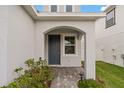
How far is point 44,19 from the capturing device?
26.5 ft

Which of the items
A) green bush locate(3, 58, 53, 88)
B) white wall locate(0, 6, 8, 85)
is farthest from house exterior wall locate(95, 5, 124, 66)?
white wall locate(0, 6, 8, 85)

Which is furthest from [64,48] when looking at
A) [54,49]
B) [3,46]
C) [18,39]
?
[3,46]

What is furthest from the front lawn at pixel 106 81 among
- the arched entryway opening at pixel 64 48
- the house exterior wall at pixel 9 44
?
the house exterior wall at pixel 9 44

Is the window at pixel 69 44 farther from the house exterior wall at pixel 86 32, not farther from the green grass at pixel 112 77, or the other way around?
the house exterior wall at pixel 86 32

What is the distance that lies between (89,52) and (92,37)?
0.85 metres

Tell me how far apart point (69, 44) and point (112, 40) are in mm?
6041

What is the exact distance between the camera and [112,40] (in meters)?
16.4

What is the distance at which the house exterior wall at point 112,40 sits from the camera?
14102 millimetres

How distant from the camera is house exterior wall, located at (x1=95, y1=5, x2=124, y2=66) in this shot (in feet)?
46.3

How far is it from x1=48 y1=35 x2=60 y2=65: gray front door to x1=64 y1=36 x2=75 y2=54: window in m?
0.71

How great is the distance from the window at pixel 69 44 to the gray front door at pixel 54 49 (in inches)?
27.9
